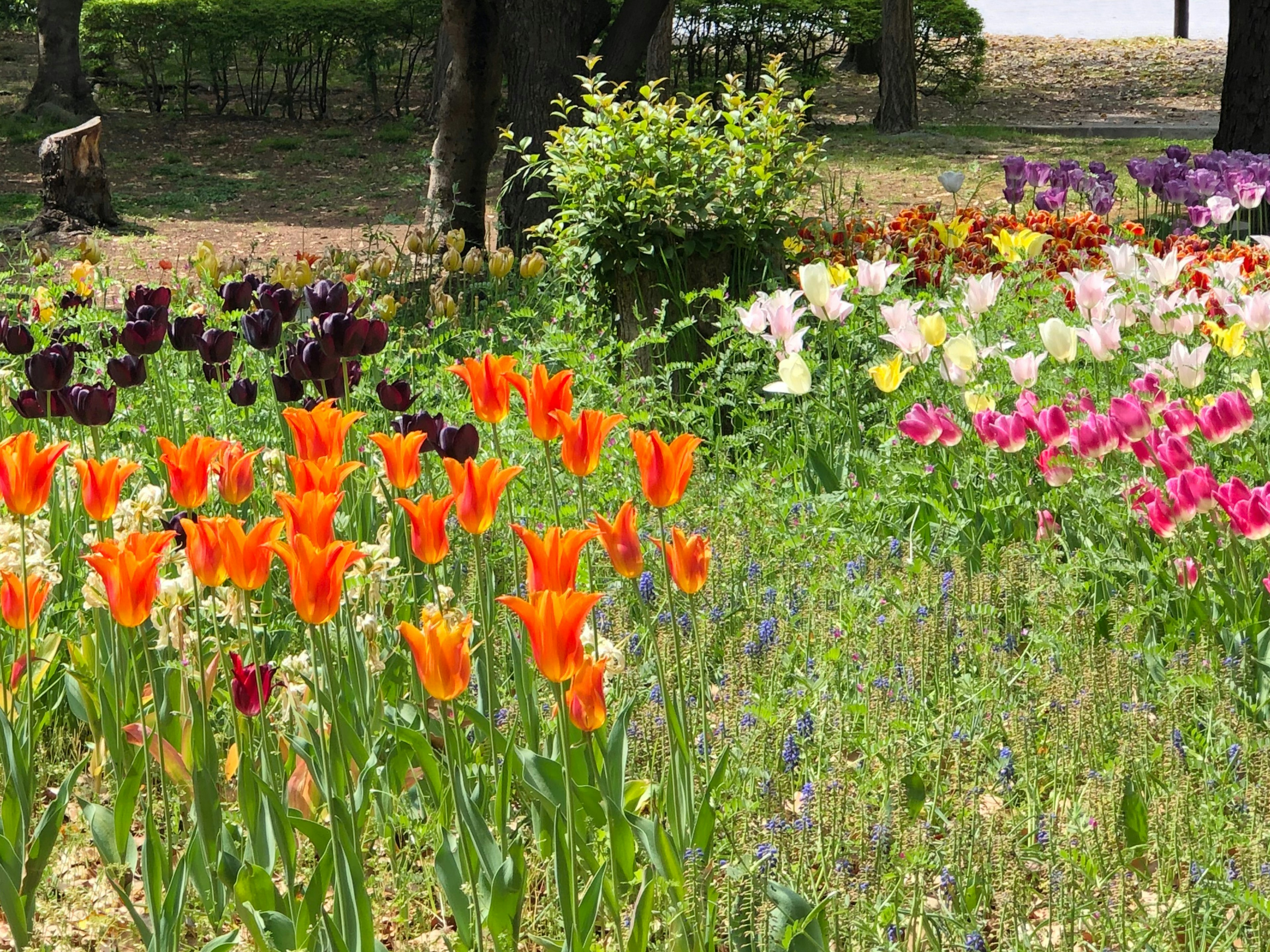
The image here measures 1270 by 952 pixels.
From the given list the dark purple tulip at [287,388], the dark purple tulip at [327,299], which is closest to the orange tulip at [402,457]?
the dark purple tulip at [287,388]

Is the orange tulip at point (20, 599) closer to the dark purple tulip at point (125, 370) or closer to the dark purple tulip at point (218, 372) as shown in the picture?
the dark purple tulip at point (125, 370)

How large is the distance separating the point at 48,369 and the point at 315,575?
1588 mm

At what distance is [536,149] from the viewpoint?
842 centimetres

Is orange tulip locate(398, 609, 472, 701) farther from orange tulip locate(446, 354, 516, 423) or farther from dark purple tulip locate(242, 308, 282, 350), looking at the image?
dark purple tulip locate(242, 308, 282, 350)

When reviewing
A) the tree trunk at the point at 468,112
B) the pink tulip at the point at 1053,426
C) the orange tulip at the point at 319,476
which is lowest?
the pink tulip at the point at 1053,426

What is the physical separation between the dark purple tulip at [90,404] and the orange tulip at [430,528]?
1.22 meters

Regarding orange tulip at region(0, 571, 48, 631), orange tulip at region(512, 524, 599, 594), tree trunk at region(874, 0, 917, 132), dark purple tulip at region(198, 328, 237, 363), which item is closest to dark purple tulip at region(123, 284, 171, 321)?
dark purple tulip at region(198, 328, 237, 363)

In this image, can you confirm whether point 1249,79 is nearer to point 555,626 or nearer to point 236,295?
point 236,295

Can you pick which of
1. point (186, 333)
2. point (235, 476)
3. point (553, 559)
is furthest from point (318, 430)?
point (186, 333)

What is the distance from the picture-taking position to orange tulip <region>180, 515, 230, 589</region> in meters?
1.85

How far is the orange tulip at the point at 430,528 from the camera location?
191cm

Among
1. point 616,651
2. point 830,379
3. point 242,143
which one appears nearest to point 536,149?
point 830,379

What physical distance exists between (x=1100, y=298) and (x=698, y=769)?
2169 millimetres

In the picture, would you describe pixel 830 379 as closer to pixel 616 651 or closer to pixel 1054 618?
pixel 1054 618
